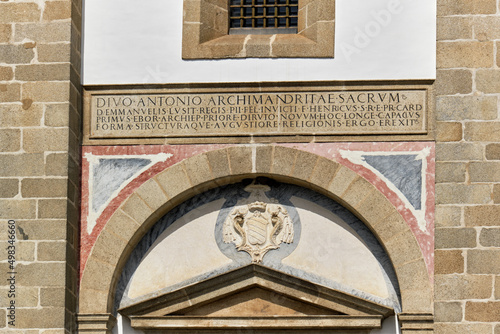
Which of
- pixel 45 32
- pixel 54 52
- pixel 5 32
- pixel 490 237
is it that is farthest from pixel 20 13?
pixel 490 237

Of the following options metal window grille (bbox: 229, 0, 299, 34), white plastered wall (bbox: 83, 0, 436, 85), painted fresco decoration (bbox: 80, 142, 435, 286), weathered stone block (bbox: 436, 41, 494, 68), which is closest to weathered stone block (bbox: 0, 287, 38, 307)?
painted fresco decoration (bbox: 80, 142, 435, 286)

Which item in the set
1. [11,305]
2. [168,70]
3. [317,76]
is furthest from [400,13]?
[11,305]

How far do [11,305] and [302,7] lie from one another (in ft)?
17.9

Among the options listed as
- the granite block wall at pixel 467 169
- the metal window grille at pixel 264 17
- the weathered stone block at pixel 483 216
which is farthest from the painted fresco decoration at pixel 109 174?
the weathered stone block at pixel 483 216

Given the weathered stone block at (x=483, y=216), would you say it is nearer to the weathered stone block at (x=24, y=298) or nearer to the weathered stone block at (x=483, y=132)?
the weathered stone block at (x=483, y=132)

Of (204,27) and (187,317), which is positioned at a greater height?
(204,27)

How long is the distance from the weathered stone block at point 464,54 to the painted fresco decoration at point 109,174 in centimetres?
370

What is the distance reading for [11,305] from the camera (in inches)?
800

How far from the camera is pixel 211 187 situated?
69.4 feet

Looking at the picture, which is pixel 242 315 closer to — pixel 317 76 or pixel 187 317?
pixel 187 317

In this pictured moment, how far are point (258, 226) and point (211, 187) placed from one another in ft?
2.62

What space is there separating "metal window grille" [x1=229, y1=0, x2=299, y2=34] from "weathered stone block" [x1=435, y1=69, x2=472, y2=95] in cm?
226

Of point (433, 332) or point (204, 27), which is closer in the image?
point (433, 332)

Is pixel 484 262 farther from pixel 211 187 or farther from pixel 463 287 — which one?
pixel 211 187
